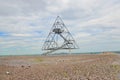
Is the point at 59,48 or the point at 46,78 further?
the point at 59,48

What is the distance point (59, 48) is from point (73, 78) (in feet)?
166

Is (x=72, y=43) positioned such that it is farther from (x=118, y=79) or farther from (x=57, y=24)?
(x=118, y=79)

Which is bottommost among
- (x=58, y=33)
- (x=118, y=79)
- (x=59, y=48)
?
(x=118, y=79)

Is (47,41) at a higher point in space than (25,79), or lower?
higher

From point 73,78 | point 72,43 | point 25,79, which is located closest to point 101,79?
point 73,78

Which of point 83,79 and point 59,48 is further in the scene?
point 59,48

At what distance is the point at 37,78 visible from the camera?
66.5 feet

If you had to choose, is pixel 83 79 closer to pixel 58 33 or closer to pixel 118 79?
pixel 118 79

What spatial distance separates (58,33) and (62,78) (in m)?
51.6

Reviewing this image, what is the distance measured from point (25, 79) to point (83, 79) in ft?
16.2

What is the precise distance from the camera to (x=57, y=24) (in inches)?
2726

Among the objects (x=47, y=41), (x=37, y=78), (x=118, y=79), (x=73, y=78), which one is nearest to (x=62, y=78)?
(x=73, y=78)

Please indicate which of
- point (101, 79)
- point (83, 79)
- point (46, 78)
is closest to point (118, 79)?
point (101, 79)

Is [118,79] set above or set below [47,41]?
below
